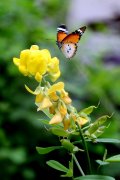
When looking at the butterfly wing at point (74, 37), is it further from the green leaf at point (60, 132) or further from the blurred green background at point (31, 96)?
the blurred green background at point (31, 96)

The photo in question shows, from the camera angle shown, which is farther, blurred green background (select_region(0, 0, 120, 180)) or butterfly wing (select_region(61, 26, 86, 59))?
blurred green background (select_region(0, 0, 120, 180))

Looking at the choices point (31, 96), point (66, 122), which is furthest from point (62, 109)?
point (31, 96)

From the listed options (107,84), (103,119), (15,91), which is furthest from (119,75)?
(103,119)

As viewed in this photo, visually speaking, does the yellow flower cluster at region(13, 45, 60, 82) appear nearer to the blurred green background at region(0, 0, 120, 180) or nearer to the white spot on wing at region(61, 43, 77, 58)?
the white spot on wing at region(61, 43, 77, 58)

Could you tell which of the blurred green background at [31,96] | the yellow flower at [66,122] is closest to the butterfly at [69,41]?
the yellow flower at [66,122]

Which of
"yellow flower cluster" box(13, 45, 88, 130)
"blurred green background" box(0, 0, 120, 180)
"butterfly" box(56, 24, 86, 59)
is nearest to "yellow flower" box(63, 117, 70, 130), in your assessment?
"yellow flower cluster" box(13, 45, 88, 130)

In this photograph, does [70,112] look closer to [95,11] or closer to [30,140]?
[30,140]
